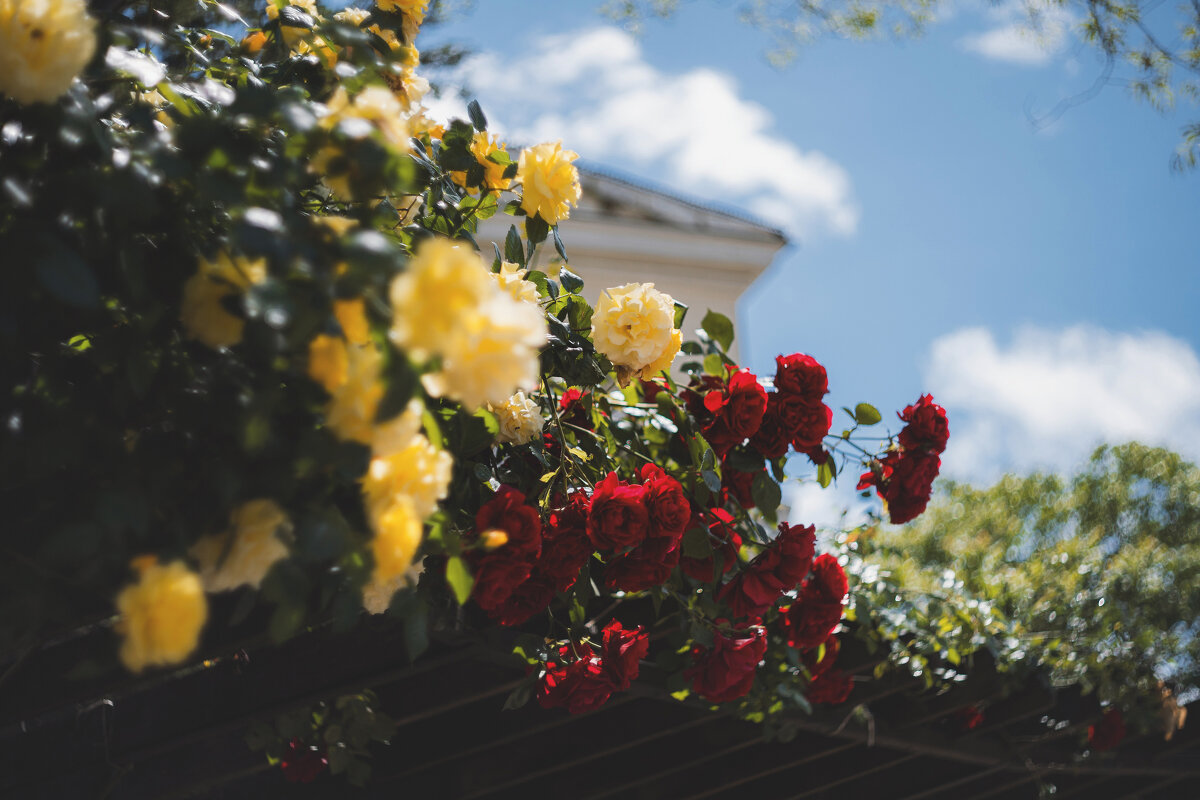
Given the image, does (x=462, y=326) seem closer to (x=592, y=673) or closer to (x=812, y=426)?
(x=592, y=673)

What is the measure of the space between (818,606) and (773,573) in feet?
0.67

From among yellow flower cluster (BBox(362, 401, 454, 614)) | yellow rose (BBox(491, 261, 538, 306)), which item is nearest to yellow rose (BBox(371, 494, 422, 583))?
yellow flower cluster (BBox(362, 401, 454, 614))

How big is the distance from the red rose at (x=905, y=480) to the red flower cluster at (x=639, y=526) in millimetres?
549

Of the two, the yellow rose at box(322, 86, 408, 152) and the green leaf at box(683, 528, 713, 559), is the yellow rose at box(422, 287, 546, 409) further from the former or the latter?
the green leaf at box(683, 528, 713, 559)

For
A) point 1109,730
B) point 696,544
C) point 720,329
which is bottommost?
point 1109,730

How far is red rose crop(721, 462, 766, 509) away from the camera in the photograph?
1528 mm

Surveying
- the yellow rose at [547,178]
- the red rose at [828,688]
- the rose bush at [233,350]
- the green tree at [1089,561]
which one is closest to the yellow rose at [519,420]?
the rose bush at [233,350]

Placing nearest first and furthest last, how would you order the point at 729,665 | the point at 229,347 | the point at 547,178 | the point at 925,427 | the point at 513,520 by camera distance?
the point at 229,347, the point at 513,520, the point at 547,178, the point at 729,665, the point at 925,427

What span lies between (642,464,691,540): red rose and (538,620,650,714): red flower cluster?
8.4 inches

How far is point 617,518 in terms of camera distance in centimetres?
116

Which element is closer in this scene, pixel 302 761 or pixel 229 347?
pixel 229 347

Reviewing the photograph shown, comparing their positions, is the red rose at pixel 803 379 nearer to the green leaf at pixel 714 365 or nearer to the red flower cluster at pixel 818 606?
the green leaf at pixel 714 365

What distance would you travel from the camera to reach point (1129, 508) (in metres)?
12.5

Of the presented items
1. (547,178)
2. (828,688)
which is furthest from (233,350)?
(828,688)
